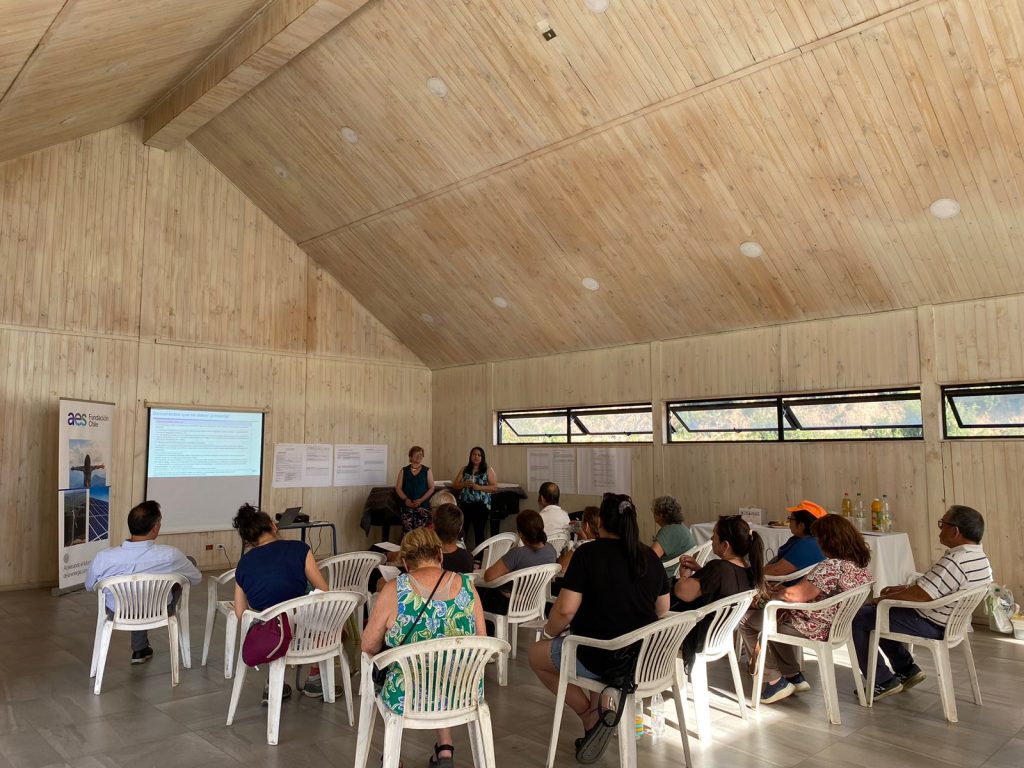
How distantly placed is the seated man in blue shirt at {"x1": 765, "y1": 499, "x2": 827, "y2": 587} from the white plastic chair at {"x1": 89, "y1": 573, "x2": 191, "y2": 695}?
3.56m

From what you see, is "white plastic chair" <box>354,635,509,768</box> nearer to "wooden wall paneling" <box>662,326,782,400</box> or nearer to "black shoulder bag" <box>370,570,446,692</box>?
"black shoulder bag" <box>370,570,446,692</box>

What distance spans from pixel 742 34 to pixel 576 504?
5601mm

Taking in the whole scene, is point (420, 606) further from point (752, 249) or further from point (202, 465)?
point (202, 465)

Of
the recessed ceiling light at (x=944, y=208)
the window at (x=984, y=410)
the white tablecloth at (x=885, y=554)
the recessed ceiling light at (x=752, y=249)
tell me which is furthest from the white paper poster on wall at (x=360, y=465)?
the recessed ceiling light at (x=944, y=208)

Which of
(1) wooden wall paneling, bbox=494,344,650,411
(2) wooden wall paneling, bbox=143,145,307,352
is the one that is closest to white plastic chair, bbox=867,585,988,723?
(1) wooden wall paneling, bbox=494,344,650,411

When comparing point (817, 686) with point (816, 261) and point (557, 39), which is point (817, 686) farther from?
point (557, 39)

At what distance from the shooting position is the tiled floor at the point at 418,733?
3.29 m

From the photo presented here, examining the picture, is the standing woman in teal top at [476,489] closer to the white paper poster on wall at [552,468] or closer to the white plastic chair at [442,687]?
the white paper poster on wall at [552,468]

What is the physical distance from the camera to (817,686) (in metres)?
4.34

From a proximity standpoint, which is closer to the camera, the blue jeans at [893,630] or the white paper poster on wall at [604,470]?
the blue jeans at [893,630]

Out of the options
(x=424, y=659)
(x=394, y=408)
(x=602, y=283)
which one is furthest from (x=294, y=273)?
(x=424, y=659)

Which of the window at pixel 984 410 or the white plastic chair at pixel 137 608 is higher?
the window at pixel 984 410

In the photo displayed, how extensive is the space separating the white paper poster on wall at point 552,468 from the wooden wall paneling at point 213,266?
3.36 m

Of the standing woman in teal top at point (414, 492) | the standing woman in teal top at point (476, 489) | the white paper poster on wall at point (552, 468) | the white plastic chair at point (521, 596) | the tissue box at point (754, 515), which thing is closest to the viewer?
the white plastic chair at point (521, 596)
